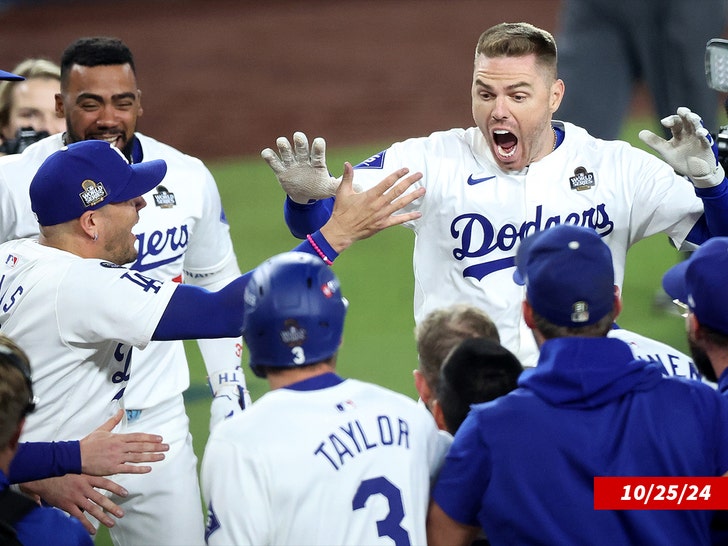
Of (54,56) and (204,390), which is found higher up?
(54,56)

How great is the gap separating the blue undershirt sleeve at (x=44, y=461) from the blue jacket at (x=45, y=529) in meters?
0.53

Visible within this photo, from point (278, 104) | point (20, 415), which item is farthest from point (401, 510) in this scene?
point (278, 104)

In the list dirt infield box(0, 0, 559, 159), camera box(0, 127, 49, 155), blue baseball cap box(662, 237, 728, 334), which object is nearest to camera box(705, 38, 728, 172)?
blue baseball cap box(662, 237, 728, 334)

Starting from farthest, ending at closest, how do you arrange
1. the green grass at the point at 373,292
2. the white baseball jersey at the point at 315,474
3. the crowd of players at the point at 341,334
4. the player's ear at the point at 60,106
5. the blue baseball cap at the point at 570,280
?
the green grass at the point at 373,292 < the player's ear at the point at 60,106 < the blue baseball cap at the point at 570,280 < the crowd of players at the point at 341,334 < the white baseball jersey at the point at 315,474

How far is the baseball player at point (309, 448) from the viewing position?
2791mm

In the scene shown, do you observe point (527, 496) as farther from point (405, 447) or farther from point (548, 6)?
point (548, 6)

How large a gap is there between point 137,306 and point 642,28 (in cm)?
490

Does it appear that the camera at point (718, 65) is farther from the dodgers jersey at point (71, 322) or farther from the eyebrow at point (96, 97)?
the eyebrow at point (96, 97)

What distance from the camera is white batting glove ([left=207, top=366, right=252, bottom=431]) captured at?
4.95 m

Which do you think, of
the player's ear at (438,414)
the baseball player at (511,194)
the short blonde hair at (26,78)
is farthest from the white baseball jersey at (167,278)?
the player's ear at (438,414)

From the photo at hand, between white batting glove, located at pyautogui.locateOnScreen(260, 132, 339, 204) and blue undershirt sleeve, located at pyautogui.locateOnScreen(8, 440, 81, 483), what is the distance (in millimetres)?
1166

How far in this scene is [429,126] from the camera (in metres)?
14.3

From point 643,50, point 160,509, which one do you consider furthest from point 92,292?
point 643,50

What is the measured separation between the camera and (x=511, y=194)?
4453 millimetres
